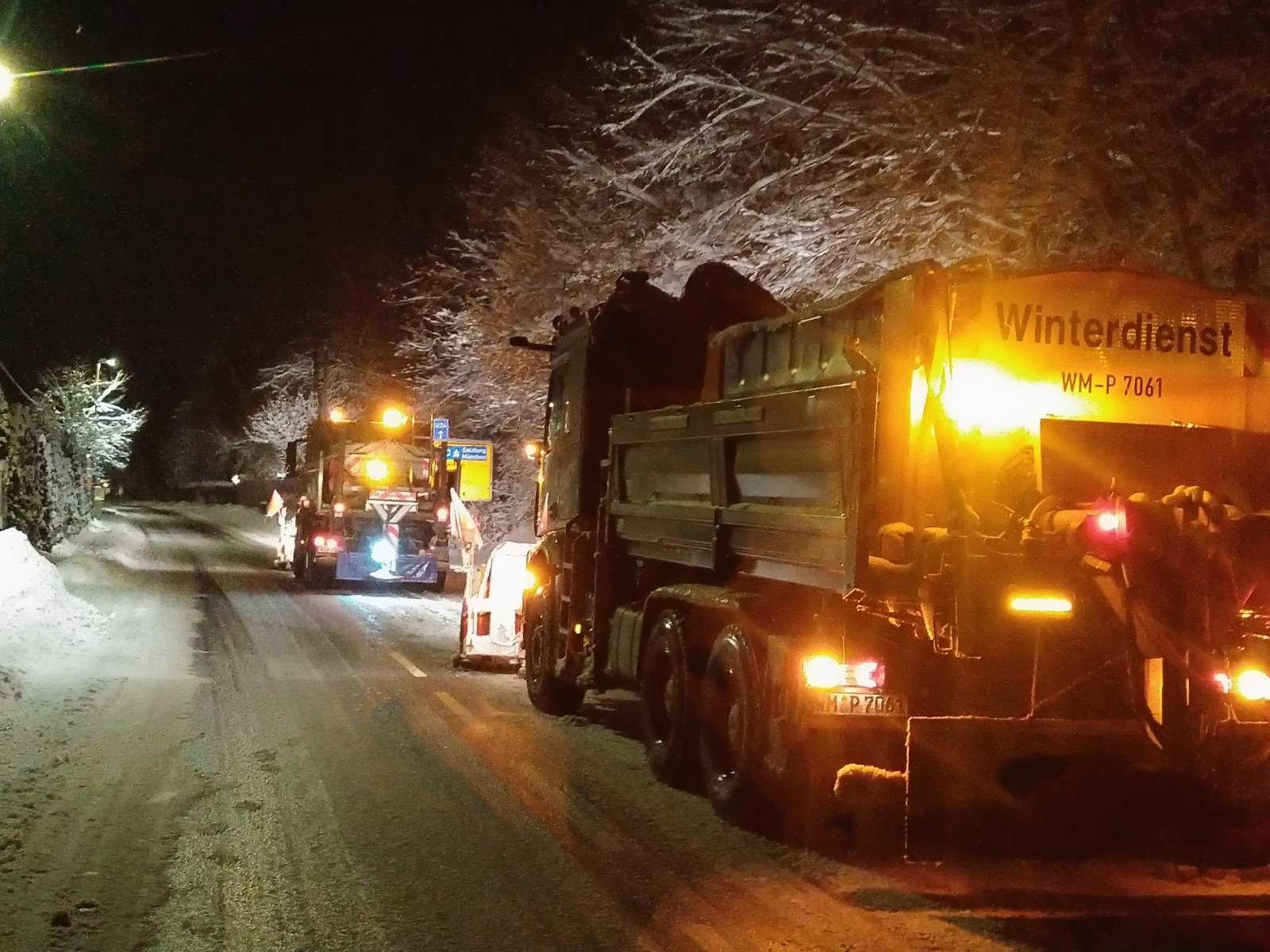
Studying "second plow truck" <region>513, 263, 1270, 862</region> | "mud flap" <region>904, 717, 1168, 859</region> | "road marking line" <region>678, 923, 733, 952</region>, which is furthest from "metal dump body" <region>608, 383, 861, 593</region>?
"road marking line" <region>678, 923, 733, 952</region>

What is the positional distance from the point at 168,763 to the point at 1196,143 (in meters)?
10.9

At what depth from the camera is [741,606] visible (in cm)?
764

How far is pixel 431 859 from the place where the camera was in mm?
6660

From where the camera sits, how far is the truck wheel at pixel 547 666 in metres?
11.2

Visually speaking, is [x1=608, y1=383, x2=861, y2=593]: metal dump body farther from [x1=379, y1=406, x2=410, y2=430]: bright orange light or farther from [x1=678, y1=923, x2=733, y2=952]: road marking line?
[x1=379, y1=406, x2=410, y2=430]: bright orange light

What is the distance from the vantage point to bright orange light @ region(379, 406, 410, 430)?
1032 inches

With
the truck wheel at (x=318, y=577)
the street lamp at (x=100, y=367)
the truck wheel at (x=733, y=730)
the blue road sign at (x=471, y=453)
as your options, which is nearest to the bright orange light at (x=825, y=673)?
the truck wheel at (x=733, y=730)

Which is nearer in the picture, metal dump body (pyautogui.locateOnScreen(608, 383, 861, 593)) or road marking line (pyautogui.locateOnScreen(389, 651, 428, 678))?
metal dump body (pyautogui.locateOnScreen(608, 383, 861, 593))

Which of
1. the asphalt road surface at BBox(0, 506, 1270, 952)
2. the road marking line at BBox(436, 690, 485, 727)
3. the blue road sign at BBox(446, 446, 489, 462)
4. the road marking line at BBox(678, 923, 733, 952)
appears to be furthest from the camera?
the blue road sign at BBox(446, 446, 489, 462)

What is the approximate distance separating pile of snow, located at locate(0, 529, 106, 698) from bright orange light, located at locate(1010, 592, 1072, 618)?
8521 millimetres

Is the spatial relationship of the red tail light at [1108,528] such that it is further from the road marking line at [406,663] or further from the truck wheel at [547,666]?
the road marking line at [406,663]

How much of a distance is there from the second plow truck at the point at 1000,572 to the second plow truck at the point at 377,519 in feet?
53.5

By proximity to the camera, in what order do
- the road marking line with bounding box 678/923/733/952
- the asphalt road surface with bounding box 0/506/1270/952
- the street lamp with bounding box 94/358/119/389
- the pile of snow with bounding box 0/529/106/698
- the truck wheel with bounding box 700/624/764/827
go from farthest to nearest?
the street lamp with bounding box 94/358/119/389
the pile of snow with bounding box 0/529/106/698
the truck wheel with bounding box 700/624/764/827
the asphalt road surface with bounding box 0/506/1270/952
the road marking line with bounding box 678/923/733/952

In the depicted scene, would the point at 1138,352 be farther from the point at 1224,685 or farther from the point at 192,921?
the point at 192,921
